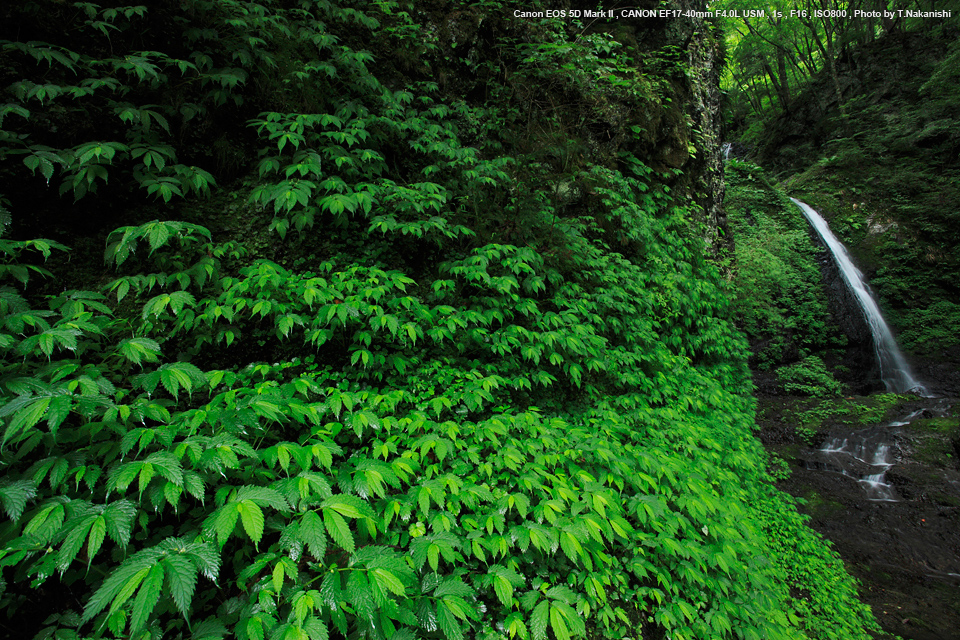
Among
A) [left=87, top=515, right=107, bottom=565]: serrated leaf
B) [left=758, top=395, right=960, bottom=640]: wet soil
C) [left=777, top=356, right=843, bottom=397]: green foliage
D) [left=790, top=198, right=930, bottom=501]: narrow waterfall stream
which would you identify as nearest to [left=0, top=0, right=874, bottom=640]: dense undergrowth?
[left=87, top=515, right=107, bottom=565]: serrated leaf

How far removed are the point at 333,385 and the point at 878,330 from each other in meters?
15.7

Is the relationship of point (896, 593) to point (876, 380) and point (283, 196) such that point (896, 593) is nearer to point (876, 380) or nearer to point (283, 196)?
point (283, 196)

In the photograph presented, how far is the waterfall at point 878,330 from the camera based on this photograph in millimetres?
9875

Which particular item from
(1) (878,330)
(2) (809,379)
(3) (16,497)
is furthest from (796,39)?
(3) (16,497)

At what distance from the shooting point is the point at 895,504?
5.95m

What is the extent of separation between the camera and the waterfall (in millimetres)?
9875

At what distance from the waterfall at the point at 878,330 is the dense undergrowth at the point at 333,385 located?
8454mm

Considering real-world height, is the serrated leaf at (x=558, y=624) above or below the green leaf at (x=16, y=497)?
below

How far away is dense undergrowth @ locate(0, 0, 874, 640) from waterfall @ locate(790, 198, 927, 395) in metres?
8.45

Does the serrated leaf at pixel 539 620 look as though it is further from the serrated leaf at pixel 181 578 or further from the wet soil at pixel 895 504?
the wet soil at pixel 895 504

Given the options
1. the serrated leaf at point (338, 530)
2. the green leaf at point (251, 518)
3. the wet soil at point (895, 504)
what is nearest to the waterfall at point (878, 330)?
the wet soil at point (895, 504)

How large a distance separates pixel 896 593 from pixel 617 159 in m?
7.02

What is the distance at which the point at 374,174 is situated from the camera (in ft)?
12.6

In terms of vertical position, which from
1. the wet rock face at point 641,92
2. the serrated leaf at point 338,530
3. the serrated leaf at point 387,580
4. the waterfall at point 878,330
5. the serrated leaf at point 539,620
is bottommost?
the serrated leaf at point 539,620
